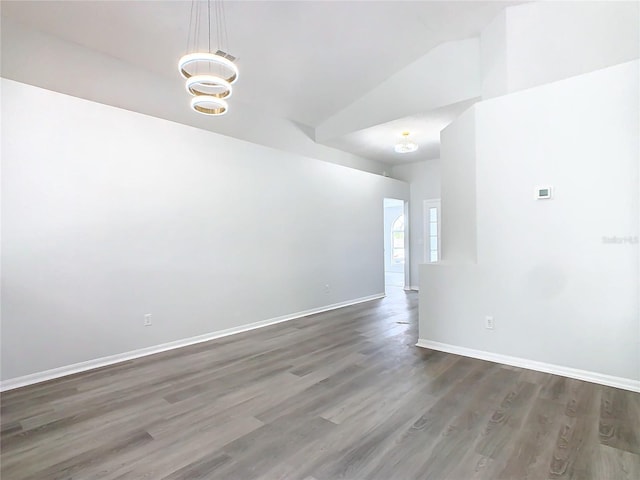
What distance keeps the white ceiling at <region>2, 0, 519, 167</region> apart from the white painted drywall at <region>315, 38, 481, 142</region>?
5.9 inches

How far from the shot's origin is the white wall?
3152 mm

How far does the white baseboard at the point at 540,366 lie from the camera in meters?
2.86

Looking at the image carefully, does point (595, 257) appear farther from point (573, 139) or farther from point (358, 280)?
point (358, 280)

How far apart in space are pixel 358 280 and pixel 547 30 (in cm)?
501

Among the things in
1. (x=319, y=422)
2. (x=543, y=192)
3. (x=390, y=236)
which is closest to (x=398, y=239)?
(x=390, y=236)

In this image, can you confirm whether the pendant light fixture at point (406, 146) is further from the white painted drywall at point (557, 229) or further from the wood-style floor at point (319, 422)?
the wood-style floor at point (319, 422)

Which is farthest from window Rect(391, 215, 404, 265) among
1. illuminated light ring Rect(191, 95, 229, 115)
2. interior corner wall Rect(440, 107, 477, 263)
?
illuminated light ring Rect(191, 95, 229, 115)

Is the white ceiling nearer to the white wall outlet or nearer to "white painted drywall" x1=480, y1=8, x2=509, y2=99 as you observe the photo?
"white painted drywall" x1=480, y1=8, x2=509, y2=99

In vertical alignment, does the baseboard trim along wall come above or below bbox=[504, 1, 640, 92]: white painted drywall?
below

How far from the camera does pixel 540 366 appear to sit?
10.7 ft

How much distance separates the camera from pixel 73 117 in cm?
343

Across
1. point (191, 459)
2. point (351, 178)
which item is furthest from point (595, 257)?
point (351, 178)

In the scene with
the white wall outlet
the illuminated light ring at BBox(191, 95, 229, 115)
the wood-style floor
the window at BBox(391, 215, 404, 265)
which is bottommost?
the wood-style floor

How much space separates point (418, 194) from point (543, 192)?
5.36m
